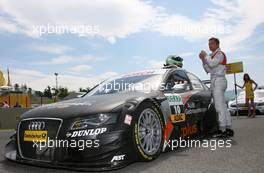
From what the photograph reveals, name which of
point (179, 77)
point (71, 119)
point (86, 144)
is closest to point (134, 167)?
point (86, 144)

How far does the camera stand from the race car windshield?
16.0 feet

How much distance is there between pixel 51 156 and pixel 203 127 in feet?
10.1

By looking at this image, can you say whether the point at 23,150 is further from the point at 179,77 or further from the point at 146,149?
the point at 179,77

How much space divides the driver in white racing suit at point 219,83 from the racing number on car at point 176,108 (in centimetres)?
110

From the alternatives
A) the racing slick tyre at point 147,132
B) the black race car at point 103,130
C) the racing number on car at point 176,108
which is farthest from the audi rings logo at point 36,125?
the racing number on car at point 176,108

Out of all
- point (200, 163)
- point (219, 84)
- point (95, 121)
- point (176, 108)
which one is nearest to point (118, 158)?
point (95, 121)

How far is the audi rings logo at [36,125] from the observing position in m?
3.81

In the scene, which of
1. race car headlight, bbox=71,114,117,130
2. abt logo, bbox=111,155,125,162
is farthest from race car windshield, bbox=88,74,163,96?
abt logo, bbox=111,155,125,162
